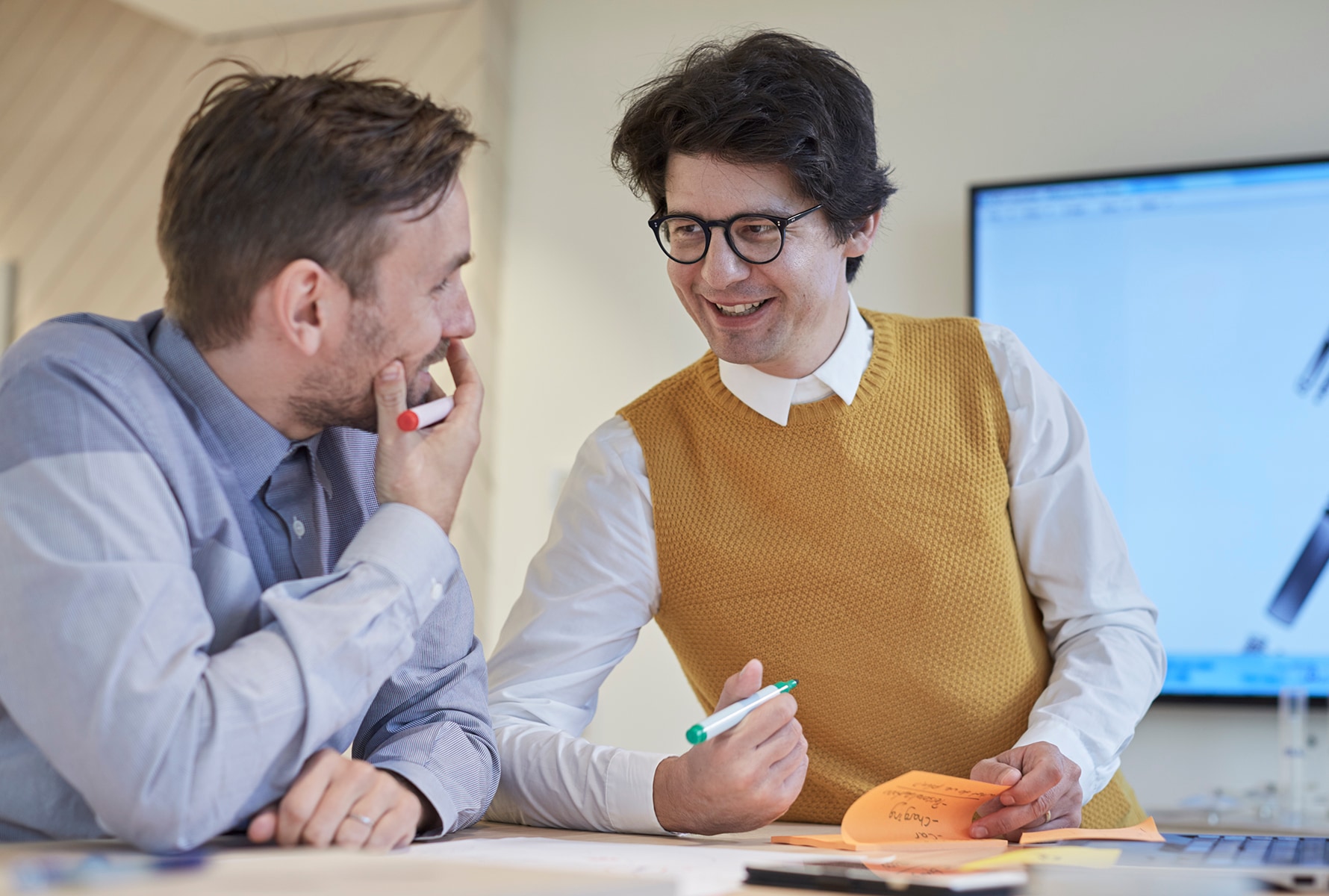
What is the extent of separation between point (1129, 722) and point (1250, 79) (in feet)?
6.77

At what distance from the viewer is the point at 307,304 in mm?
1104

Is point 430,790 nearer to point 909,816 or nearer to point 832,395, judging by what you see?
point 909,816

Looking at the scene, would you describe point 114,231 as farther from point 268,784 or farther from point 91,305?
point 268,784

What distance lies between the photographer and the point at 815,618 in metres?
1.61

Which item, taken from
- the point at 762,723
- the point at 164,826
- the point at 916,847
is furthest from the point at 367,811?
the point at 916,847

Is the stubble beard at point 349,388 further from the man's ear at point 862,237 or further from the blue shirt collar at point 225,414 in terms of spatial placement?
the man's ear at point 862,237

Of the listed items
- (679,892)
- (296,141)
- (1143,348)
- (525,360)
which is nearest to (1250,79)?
(1143,348)

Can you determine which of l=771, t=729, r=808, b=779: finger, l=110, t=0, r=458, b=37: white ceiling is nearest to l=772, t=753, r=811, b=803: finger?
l=771, t=729, r=808, b=779: finger

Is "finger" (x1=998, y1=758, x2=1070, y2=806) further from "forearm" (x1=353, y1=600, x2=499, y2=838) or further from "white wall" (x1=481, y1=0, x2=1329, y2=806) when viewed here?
"white wall" (x1=481, y1=0, x2=1329, y2=806)

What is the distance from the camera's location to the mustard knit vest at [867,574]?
159 centimetres

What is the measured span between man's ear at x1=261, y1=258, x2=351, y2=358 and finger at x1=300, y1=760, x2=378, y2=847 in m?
0.38

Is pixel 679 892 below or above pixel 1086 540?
below

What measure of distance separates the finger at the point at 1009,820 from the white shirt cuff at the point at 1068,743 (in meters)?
0.11

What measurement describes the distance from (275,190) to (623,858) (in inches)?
26.5
